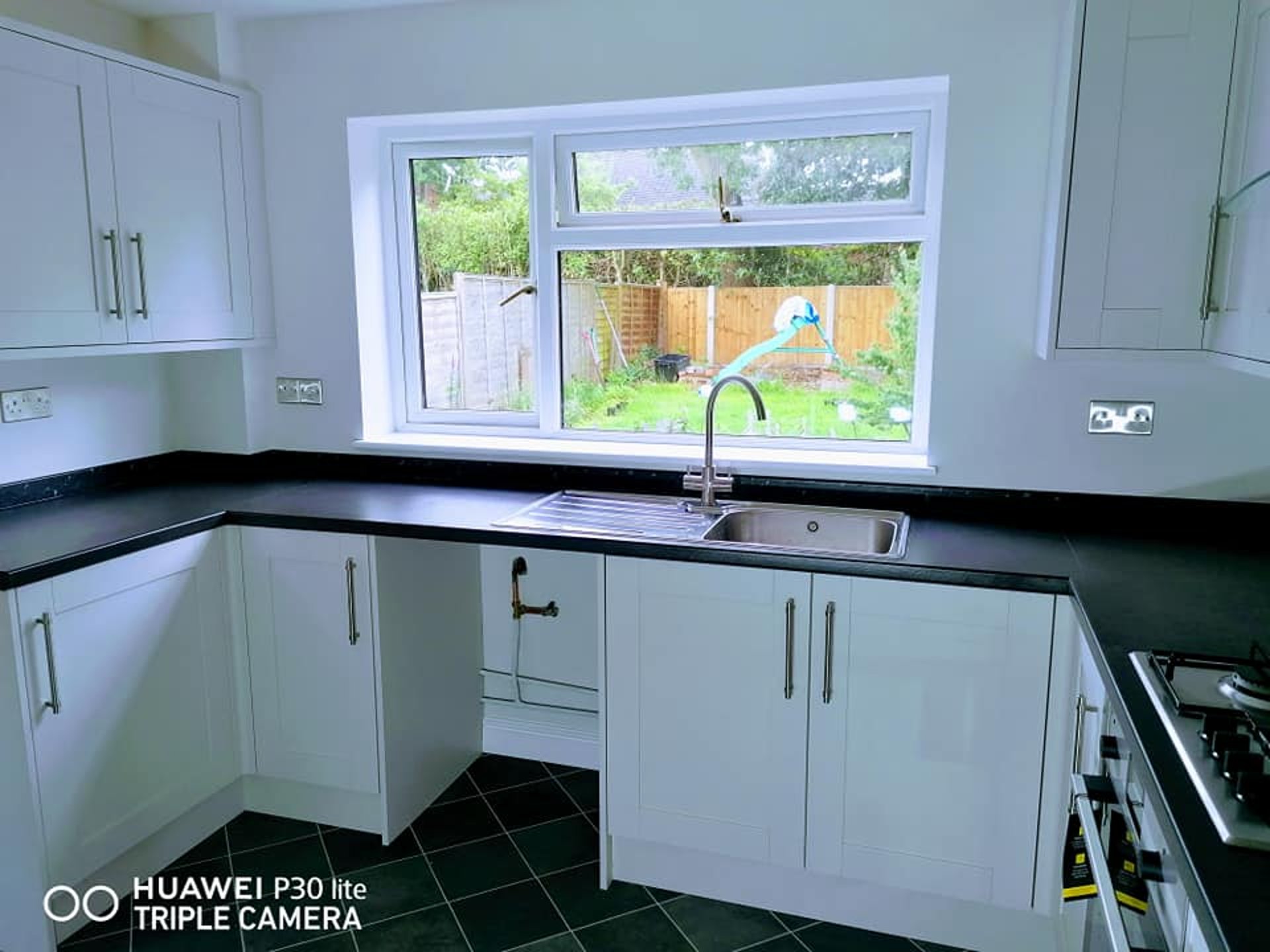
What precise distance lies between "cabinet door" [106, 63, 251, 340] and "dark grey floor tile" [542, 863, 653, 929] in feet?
5.99

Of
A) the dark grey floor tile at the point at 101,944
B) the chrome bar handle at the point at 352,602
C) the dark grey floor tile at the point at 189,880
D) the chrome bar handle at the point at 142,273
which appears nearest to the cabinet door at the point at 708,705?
the chrome bar handle at the point at 352,602

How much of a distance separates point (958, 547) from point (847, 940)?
3.11 feet

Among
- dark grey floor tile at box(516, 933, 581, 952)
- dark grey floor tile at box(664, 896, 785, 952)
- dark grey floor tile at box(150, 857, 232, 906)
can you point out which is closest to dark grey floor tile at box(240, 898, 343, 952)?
dark grey floor tile at box(150, 857, 232, 906)

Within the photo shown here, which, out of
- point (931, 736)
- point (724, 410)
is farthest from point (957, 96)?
point (931, 736)

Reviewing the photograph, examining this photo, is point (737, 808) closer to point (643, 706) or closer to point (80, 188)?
point (643, 706)

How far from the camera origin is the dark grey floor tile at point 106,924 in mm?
2160

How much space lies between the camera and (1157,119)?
A: 193cm

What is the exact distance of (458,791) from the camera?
281 cm

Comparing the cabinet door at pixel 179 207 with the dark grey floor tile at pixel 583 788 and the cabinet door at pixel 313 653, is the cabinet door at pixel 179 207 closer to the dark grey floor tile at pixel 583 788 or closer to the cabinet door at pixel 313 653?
the cabinet door at pixel 313 653

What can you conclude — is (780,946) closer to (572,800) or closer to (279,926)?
(572,800)

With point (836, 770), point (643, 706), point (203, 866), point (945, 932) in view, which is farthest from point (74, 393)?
point (945, 932)

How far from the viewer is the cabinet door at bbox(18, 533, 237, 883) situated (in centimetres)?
204

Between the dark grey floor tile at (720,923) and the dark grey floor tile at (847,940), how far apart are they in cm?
8

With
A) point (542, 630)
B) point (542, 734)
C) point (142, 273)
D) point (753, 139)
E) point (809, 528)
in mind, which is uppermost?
point (753, 139)
